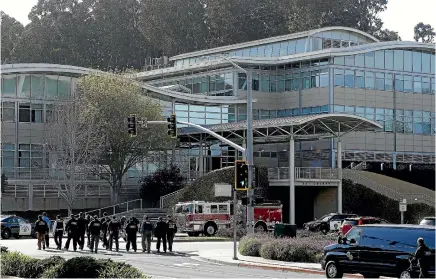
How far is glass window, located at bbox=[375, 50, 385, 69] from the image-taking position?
80.9 meters

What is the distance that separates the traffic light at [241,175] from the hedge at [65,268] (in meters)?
12.3

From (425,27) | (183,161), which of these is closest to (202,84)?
(183,161)

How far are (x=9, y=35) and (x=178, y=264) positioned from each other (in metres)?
105

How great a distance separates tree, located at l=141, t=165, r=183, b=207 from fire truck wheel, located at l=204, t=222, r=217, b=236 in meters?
14.9

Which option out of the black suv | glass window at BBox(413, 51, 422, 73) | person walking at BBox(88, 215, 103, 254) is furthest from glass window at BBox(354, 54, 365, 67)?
the black suv

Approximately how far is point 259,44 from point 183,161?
17355 millimetres

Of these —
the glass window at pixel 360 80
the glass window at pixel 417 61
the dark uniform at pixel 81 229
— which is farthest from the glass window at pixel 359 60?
the dark uniform at pixel 81 229

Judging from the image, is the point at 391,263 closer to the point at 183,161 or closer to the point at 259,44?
the point at 183,161

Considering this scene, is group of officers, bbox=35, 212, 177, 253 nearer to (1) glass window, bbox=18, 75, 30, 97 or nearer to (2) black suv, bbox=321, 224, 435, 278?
(2) black suv, bbox=321, 224, 435, 278

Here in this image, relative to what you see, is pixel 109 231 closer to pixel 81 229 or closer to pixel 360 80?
pixel 81 229

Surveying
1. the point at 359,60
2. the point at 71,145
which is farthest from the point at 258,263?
the point at 359,60

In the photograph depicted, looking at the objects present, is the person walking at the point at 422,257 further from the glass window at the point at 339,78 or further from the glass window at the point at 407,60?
the glass window at the point at 407,60

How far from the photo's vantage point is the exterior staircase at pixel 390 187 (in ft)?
221

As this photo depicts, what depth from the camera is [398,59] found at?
8219 centimetres
